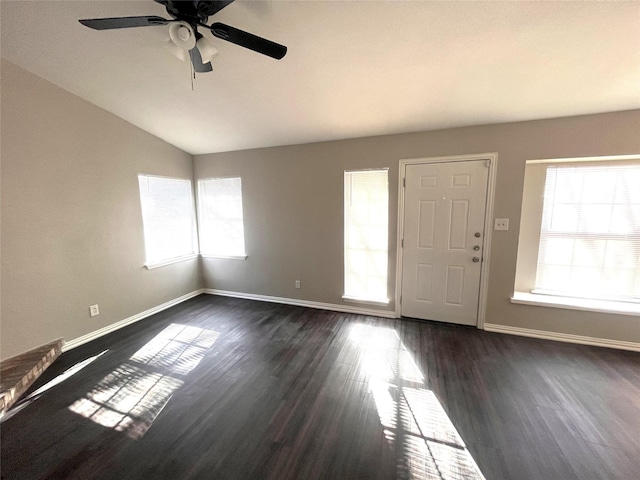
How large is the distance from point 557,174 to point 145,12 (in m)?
4.16

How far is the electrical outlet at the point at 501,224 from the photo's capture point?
290 centimetres

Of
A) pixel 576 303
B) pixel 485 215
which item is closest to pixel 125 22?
pixel 485 215

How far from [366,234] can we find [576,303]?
2388 millimetres

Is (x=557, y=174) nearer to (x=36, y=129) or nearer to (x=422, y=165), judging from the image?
(x=422, y=165)

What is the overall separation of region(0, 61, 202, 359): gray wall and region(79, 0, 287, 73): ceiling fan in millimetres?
1775

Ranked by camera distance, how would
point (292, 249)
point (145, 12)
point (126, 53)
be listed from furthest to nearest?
point (292, 249)
point (126, 53)
point (145, 12)

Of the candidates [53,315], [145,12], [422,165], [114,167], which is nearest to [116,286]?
[53,315]

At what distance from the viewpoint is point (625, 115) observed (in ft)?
8.09

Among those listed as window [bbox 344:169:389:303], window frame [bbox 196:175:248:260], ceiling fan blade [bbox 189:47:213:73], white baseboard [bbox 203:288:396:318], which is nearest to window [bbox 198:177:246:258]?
window frame [bbox 196:175:248:260]

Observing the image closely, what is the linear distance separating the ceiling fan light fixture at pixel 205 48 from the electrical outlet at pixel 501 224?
10.4ft

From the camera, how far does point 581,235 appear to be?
284cm

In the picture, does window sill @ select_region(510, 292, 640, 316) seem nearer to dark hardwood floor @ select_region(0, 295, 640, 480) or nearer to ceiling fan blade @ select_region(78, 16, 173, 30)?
dark hardwood floor @ select_region(0, 295, 640, 480)

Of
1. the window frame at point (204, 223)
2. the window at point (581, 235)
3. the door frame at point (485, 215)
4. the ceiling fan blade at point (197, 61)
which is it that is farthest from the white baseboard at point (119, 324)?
the window at point (581, 235)

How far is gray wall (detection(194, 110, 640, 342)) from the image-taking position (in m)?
2.63
